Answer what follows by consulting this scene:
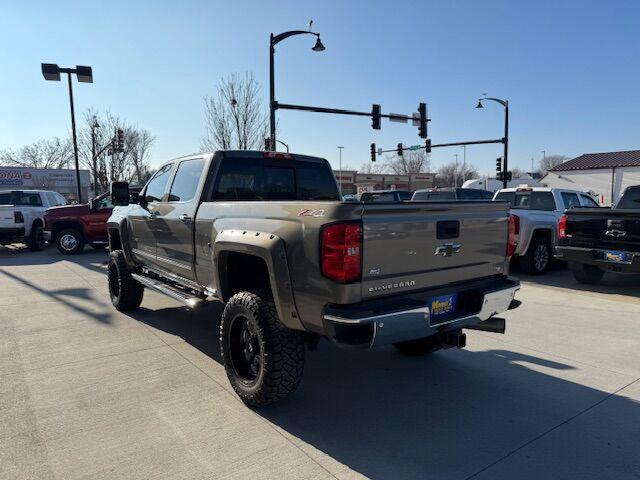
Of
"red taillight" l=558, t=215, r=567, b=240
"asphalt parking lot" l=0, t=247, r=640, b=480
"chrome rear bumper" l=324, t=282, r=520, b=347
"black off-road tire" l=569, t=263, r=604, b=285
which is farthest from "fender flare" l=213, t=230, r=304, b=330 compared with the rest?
"black off-road tire" l=569, t=263, r=604, b=285

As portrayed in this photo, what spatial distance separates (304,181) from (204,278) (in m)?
1.61

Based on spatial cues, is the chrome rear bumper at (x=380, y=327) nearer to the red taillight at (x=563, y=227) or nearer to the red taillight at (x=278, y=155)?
the red taillight at (x=278, y=155)

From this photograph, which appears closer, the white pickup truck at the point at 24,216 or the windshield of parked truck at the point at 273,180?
the windshield of parked truck at the point at 273,180

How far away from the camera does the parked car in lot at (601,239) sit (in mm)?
7848

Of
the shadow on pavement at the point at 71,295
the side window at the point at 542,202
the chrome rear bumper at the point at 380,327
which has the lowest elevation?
the shadow on pavement at the point at 71,295

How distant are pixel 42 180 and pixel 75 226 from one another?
162 ft

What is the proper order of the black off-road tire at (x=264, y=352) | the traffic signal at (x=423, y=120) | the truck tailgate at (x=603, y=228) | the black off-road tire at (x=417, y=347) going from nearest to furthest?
1. the black off-road tire at (x=264, y=352)
2. the black off-road tire at (x=417, y=347)
3. the truck tailgate at (x=603, y=228)
4. the traffic signal at (x=423, y=120)

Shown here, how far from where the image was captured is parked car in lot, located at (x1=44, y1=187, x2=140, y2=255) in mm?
14203

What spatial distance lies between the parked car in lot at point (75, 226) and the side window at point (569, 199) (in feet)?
40.8

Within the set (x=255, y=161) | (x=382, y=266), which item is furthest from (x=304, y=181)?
A: (x=382, y=266)

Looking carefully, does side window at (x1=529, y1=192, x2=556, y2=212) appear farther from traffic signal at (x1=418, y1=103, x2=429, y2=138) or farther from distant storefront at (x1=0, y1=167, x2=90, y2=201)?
distant storefront at (x1=0, y1=167, x2=90, y2=201)

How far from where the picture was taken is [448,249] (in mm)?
3602

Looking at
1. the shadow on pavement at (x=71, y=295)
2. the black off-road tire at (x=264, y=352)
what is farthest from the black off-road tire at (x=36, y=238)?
→ the black off-road tire at (x=264, y=352)

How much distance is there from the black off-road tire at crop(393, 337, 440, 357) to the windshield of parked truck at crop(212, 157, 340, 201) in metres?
1.88
